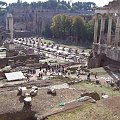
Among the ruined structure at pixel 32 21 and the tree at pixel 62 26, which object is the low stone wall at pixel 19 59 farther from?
the ruined structure at pixel 32 21

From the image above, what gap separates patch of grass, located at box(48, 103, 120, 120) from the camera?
1858 cm

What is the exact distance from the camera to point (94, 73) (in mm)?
38562

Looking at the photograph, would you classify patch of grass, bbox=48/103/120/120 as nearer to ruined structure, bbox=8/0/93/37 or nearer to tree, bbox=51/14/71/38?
tree, bbox=51/14/71/38

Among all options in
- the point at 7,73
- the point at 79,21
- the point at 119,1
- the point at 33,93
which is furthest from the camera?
the point at 79,21

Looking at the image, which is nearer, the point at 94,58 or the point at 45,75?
the point at 45,75

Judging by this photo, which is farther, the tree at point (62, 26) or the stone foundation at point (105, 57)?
the tree at point (62, 26)

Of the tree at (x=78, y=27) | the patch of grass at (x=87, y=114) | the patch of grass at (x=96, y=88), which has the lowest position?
the patch of grass at (x=96, y=88)

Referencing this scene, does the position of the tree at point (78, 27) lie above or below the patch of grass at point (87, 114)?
above

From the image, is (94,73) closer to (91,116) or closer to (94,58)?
(94,58)

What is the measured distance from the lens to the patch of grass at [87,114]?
1858 centimetres

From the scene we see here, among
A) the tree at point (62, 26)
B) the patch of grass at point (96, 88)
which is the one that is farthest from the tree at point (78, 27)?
the patch of grass at point (96, 88)

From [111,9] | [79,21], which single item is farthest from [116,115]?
[79,21]

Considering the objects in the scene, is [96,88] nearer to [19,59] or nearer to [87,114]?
[87,114]

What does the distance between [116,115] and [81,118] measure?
214 centimetres
